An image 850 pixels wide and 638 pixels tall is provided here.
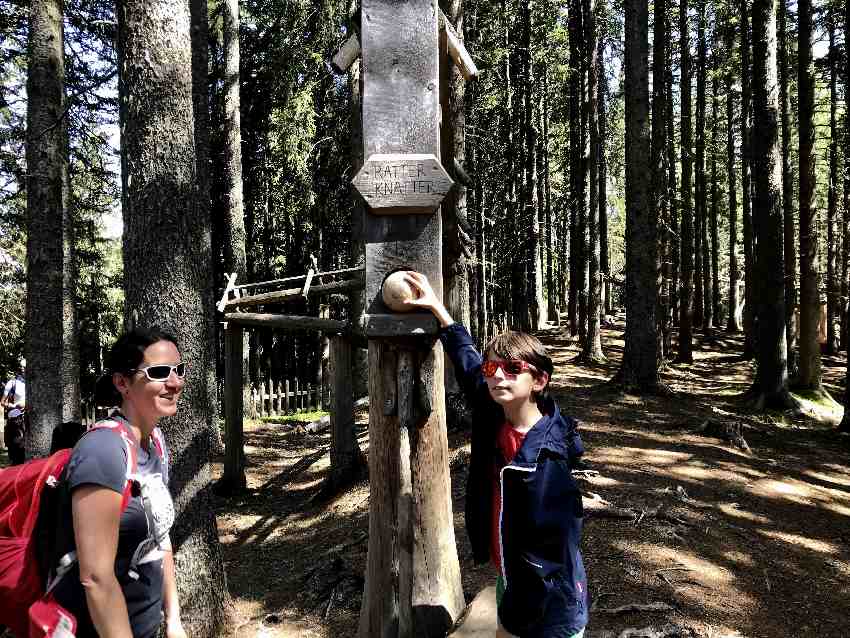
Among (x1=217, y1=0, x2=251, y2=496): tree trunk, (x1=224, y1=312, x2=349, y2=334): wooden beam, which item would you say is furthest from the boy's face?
(x1=217, y1=0, x2=251, y2=496): tree trunk

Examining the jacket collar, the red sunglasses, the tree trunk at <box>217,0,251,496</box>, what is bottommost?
the jacket collar

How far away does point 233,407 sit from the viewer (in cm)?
889

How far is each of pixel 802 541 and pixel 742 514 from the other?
0.57m

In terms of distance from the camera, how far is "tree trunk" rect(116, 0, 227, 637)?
487 centimetres

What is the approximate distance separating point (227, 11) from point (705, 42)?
16.9m

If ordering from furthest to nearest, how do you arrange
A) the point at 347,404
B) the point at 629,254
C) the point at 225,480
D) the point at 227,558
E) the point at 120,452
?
the point at 629,254
the point at 225,480
the point at 347,404
the point at 227,558
the point at 120,452

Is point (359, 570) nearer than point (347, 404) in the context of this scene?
Yes

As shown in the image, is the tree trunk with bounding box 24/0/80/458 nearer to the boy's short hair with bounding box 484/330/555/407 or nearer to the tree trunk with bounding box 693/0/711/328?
the boy's short hair with bounding box 484/330/555/407

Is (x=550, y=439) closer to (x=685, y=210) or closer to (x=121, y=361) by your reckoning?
(x=121, y=361)

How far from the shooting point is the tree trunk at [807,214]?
1198 centimetres

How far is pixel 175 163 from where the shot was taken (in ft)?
16.3

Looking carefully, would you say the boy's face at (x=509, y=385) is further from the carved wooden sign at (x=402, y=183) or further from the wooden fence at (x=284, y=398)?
the wooden fence at (x=284, y=398)

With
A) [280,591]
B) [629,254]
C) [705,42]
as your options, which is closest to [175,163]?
[280,591]

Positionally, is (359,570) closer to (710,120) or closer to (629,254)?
(629,254)
